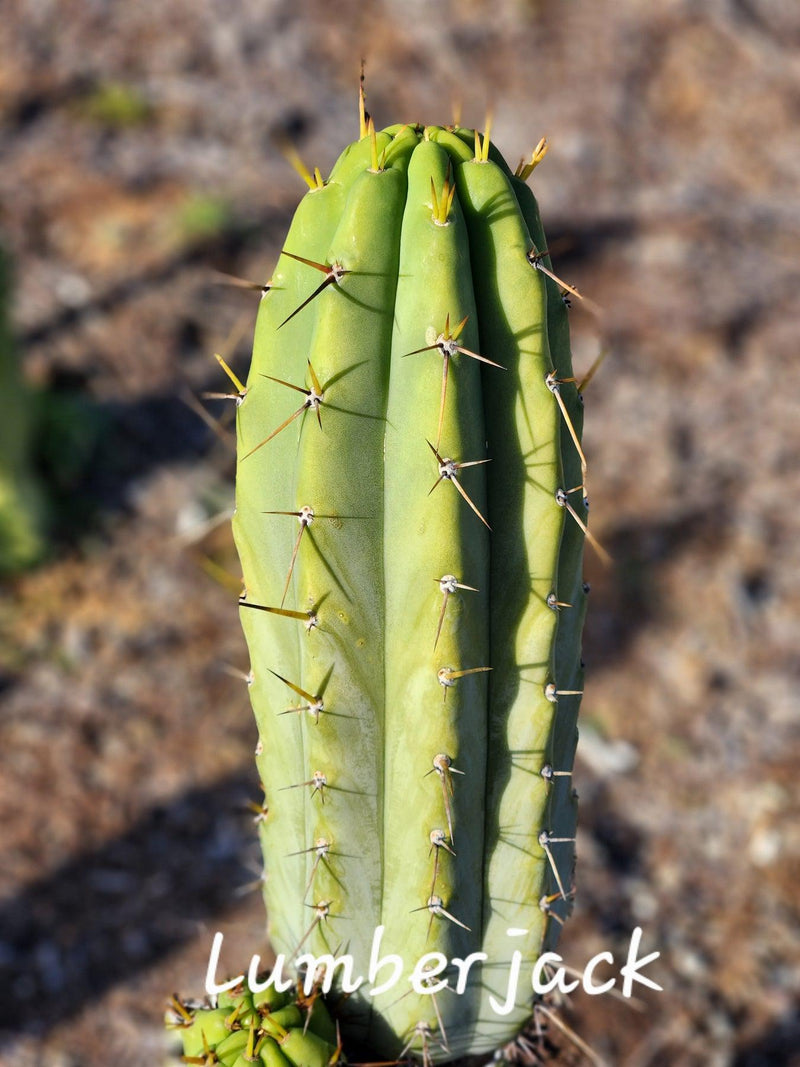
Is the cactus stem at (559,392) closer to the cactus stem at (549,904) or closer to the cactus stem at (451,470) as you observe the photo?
the cactus stem at (451,470)

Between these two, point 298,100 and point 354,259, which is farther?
point 298,100

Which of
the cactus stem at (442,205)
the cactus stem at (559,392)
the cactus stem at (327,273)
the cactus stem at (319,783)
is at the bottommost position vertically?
the cactus stem at (319,783)

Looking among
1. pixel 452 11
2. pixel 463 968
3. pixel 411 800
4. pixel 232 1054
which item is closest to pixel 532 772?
pixel 411 800

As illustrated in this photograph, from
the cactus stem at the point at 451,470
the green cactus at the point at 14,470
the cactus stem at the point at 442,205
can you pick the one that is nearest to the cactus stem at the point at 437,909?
the cactus stem at the point at 451,470

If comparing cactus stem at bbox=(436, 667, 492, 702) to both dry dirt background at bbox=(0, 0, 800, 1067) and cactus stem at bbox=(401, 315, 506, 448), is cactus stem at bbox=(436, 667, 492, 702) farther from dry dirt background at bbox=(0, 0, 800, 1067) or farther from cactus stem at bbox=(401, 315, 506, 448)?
dry dirt background at bbox=(0, 0, 800, 1067)

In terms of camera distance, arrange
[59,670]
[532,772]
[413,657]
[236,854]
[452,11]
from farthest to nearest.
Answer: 1. [452,11]
2. [59,670]
3. [236,854]
4. [532,772]
5. [413,657]

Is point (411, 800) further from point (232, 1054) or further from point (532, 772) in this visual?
point (232, 1054)

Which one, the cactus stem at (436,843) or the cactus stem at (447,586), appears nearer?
the cactus stem at (447,586)

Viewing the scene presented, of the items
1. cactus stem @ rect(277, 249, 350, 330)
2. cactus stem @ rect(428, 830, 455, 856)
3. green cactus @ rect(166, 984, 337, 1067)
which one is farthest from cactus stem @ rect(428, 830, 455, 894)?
cactus stem @ rect(277, 249, 350, 330)
